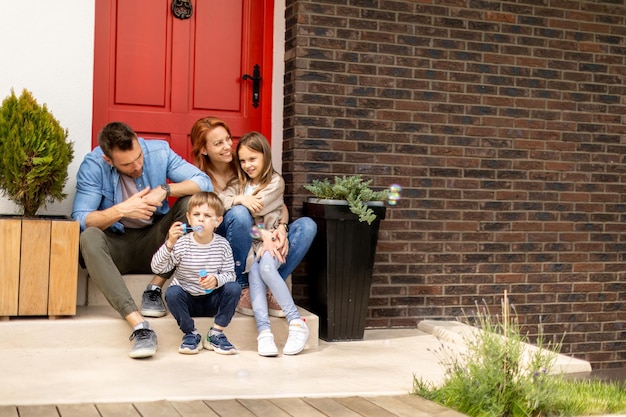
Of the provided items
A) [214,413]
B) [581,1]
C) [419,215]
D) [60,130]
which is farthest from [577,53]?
[214,413]

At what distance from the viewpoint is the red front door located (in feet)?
17.1

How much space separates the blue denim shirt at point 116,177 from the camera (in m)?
4.59

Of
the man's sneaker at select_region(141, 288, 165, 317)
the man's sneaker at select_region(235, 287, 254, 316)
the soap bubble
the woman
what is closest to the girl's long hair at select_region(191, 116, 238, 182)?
the woman

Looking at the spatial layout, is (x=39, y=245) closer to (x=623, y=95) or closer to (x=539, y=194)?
(x=539, y=194)

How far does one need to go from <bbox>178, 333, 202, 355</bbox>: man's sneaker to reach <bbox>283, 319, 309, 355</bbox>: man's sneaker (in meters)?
0.44

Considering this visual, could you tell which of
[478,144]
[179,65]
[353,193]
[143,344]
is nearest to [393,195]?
[353,193]

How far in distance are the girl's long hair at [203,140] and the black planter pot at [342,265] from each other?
0.64 meters

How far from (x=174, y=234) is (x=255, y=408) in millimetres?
1294

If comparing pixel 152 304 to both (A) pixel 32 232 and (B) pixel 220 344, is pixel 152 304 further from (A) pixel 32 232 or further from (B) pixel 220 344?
(A) pixel 32 232

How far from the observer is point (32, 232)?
14.0ft

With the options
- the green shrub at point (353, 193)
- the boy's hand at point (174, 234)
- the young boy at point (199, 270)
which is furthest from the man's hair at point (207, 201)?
the green shrub at point (353, 193)

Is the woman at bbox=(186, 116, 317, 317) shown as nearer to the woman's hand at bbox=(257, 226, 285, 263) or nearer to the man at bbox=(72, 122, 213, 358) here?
the woman's hand at bbox=(257, 226, 285, 263)

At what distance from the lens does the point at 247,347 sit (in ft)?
14.8

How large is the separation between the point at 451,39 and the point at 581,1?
3.54 feet
